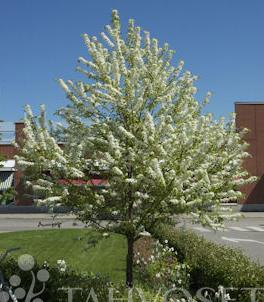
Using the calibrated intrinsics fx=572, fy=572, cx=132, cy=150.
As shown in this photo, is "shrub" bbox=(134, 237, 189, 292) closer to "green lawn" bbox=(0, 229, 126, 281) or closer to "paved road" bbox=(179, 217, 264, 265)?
"green lawn" bbox=(0, 229, 126, 281)

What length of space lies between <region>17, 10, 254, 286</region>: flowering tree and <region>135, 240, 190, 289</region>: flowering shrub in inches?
85.1

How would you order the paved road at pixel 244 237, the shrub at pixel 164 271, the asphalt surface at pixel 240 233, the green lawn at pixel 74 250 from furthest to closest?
the asphalt surface at pixel 240 233, the paved road at pixel 244 237, the green lawn at pixel 74 250, the shrub at pixel 164 271

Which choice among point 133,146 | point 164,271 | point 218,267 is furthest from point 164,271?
point 133,146

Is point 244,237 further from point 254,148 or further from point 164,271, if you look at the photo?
point 254,148

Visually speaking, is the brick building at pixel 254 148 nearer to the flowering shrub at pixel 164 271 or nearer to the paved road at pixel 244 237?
the paved road at pixel 244 237

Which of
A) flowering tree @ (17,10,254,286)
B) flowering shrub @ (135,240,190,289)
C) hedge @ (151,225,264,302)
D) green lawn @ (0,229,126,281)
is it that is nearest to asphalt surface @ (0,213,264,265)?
green lawn @ (0,229,126,281)

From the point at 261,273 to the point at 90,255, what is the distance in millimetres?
10007

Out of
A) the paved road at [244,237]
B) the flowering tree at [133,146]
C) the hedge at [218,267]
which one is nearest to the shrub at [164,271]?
the hedge at [218,267]

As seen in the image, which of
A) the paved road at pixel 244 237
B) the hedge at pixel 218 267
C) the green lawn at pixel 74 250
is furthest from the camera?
the paved road at pixel 244 237

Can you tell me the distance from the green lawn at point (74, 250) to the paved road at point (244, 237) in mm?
4069

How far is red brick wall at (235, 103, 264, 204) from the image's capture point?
47.1 meters

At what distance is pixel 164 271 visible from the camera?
44.7 feet

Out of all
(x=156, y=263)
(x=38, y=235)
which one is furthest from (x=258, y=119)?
(x=156, y=263)

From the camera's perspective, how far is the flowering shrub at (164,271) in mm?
12426
